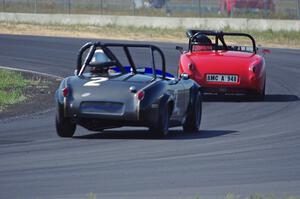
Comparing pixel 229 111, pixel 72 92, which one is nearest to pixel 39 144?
pixel 72 92

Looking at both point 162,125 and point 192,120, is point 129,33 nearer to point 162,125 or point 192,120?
point 192,120

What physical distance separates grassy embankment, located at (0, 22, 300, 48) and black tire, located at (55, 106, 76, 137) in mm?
26450

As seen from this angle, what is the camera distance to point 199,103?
49.5ft

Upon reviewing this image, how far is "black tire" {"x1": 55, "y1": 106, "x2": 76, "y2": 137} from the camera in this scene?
13297 millimetres

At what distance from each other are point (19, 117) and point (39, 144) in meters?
3.84

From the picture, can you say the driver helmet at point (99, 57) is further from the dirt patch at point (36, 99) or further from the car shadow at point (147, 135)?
the dirt patch at point (36, 99)

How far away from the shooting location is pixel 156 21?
159ft

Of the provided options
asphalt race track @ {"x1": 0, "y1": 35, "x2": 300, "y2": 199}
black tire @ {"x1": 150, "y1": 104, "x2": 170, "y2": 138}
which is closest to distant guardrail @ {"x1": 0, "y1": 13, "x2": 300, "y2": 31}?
asphalt race track @ {"x1": 0, "y1": 35, "x2": 300, "y2": 199}

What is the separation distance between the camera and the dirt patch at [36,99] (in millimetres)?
17422

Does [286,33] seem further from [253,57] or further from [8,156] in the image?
[8,156]

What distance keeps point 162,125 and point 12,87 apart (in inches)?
351

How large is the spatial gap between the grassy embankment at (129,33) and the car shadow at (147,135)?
82.5 feet

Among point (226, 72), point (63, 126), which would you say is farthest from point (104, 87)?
point (226, 72)

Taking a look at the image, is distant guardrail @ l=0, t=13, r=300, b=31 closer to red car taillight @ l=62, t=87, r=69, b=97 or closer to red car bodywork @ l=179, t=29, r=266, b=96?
red car bodywork @ l=179, t=29, r=266, b=96
